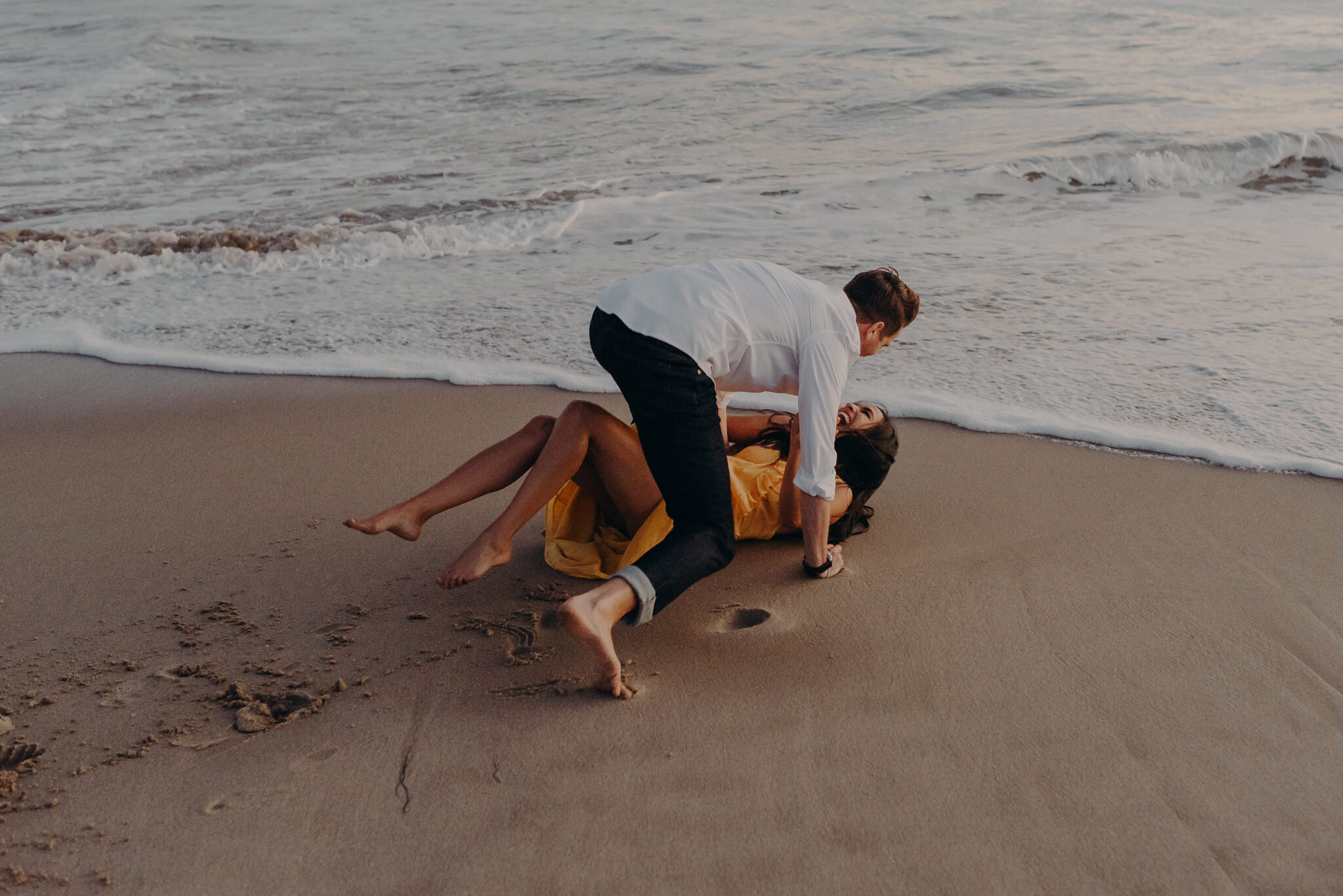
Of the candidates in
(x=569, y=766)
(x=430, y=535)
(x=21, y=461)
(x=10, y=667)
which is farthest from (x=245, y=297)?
(x=569, y=766)

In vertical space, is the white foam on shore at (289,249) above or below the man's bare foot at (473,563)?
below

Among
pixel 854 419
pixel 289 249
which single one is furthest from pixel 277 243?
pixel 854 419

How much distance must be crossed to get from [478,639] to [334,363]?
8.59 ft

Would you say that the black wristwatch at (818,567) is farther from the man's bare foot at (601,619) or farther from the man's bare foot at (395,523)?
the man's bare foot at (395,523)

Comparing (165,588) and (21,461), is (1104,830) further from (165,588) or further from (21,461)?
(21,461)

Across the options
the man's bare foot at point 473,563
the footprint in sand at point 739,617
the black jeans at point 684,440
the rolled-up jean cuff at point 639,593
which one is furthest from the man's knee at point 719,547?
the man's bare foot at point 473,563

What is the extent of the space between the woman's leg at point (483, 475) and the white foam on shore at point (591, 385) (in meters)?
1.82

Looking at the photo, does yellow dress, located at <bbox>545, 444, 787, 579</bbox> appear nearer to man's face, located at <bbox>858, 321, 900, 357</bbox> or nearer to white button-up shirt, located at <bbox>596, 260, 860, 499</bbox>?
white button-up shirt, located at <bbox>596, 260, 860, 499</bbox>

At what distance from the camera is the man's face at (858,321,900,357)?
280 centimetres

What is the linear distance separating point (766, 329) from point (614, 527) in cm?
96

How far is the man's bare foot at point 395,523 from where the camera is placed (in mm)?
2752

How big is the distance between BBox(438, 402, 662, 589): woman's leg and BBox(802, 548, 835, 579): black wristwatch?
0.57 m

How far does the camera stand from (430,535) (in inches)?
138

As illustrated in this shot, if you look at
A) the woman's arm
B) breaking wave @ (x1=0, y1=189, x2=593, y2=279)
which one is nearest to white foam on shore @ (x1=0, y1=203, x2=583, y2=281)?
breaking wave @ (x1=0, y1=189, x2=593, y2=279)
